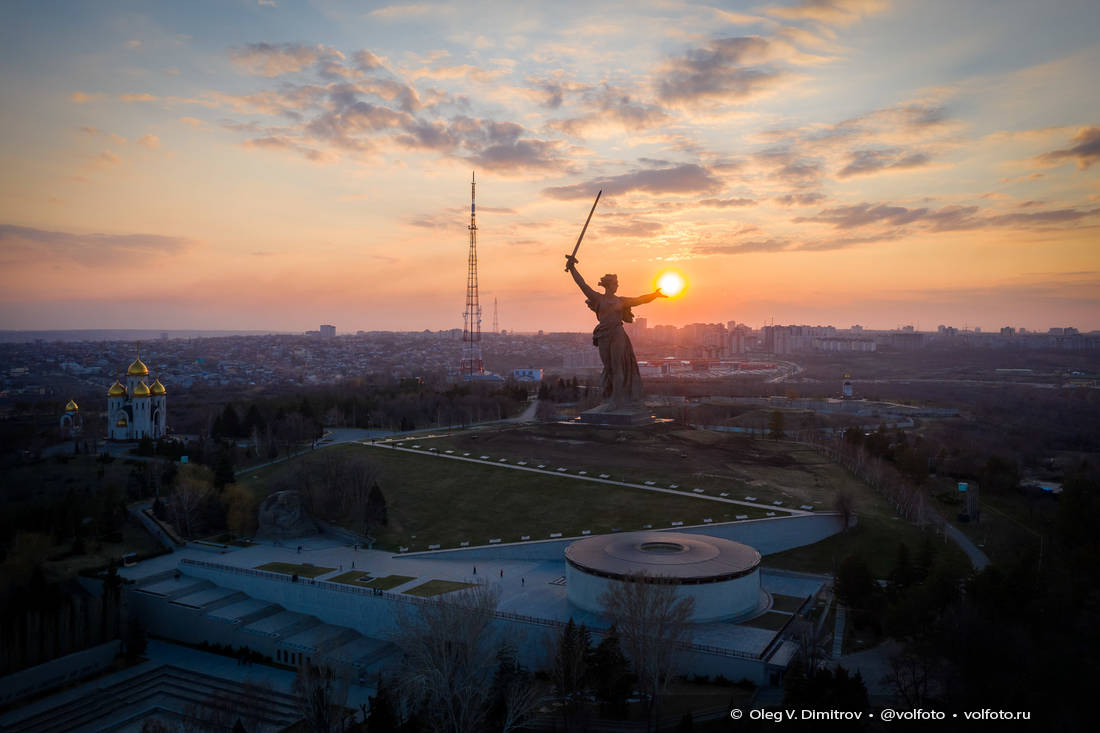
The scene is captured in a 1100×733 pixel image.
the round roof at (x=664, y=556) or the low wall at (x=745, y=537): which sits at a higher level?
the round roof at (x=664, y=556)

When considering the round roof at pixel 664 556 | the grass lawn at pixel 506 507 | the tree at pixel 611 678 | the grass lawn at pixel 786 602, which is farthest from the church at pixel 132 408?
the grass lawn at pixel 786 602

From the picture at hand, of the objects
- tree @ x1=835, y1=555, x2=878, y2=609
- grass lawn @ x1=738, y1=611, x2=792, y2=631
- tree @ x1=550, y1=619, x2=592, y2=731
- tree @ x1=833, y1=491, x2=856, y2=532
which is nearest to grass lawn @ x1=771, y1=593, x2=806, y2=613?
grass lawn @ x1=738, y1=611, x2=792, y2=631

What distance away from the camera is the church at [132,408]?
1919 inches

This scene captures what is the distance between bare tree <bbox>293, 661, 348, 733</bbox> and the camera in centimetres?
1636

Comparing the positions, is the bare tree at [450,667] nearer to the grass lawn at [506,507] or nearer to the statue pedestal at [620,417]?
the grass lawn at [506,507]

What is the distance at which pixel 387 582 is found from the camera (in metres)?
24.9

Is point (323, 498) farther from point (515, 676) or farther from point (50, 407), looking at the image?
point (50, 407)

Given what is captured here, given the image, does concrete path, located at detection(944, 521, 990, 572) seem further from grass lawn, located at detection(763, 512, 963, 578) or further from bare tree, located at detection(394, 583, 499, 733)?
bare tree, located at detection(394, 583, 499, 733)

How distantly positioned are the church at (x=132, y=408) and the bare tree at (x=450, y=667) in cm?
3850

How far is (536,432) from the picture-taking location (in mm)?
41188

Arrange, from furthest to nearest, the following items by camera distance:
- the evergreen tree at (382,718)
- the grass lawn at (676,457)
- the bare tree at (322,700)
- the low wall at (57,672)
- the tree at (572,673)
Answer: the grass lawn at (676,457) → the low wall at (57,672) → the tree at (572,673) → the bare tree at (322,700) → the evergreen tree at (382,718)

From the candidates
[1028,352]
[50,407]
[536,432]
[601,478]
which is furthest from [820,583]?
[1028,352]

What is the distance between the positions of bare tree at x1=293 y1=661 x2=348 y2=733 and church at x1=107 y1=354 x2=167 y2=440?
123 ft

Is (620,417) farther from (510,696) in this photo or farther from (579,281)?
(510,696)
